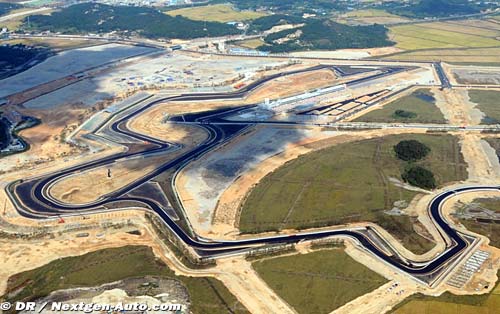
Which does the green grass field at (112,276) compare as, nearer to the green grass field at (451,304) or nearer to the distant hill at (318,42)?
the green grass field at (451,304)

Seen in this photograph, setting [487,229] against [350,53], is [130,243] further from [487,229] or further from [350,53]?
[350,53]

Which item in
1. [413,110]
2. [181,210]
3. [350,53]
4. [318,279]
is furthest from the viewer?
[350,53]

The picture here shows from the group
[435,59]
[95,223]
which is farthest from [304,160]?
[435,59]

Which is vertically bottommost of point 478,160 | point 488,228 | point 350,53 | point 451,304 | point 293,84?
point 451,304

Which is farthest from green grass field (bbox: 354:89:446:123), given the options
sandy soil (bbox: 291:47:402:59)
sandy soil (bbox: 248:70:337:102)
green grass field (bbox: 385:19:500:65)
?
sandy soil (bbox: 291:47:402:59)

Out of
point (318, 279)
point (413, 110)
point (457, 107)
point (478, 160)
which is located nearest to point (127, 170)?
point (318, 279)

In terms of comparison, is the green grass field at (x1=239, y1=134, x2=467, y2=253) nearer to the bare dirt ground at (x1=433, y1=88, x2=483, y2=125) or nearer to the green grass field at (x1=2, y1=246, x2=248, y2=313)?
the green grass field at (x1=2, y1=246, x2=248, y2=313)
